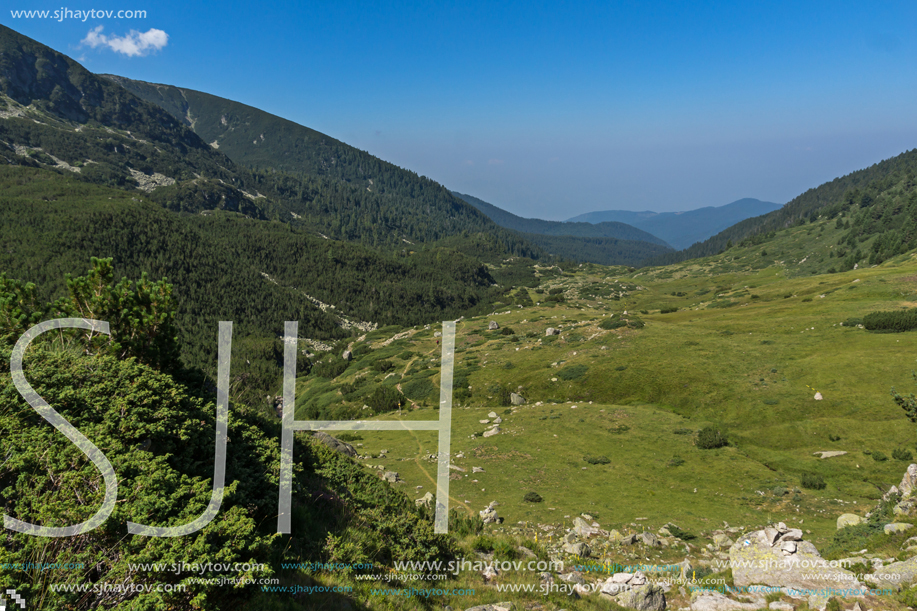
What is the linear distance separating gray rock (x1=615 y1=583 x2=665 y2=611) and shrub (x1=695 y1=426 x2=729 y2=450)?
1885 cm

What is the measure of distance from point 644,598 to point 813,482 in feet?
53.7

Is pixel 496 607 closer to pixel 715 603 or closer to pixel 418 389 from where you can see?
pixel 715 603

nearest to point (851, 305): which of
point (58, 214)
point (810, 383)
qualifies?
point (810, 383)

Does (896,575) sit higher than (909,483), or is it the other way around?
(909,483)

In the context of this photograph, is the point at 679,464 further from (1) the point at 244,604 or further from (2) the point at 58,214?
(2) the point at 58,214

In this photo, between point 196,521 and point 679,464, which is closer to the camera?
point 196,521

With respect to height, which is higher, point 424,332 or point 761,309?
point 761,309

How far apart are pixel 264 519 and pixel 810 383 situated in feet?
127

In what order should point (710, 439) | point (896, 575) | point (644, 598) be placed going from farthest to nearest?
point (710, 439)
point (644, 598)
point (896, 575)

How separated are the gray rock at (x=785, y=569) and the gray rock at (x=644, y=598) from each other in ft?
9.06

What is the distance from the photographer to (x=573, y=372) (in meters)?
47.1

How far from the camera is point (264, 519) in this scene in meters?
9.75

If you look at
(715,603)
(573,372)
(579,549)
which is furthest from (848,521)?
(573,372)

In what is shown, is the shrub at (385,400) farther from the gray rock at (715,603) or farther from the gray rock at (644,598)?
the gray rock at (715,603)
